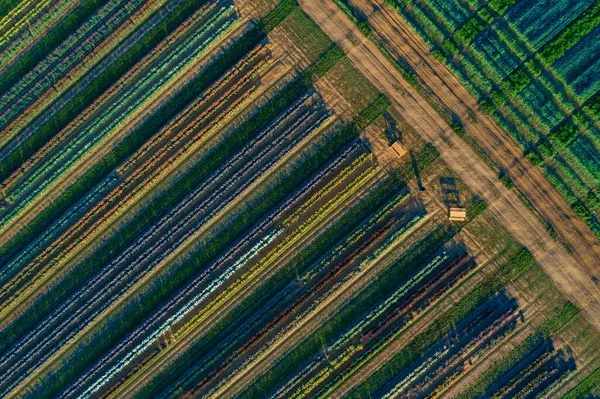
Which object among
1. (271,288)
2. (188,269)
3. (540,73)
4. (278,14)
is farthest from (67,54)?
(540,73)

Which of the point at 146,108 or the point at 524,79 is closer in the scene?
the point at 524,79

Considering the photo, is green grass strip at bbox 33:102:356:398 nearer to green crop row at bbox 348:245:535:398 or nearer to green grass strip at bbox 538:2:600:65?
green crop row at bbox 348:245:535:398

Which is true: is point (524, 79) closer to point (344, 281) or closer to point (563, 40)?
point (563, 40)

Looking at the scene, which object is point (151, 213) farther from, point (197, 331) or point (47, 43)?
point (47, 43)

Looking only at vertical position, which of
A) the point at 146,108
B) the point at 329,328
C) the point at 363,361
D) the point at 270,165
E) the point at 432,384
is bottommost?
the point at 432,384

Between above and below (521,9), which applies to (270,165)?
above

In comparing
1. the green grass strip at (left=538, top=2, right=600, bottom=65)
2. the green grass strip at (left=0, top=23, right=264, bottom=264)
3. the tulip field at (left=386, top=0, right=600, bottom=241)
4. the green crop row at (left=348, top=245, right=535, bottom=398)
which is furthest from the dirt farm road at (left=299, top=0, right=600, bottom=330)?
the green grass strip at (left=0, top=23, right=264, bottom=264)

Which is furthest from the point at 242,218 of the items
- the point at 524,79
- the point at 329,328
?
the point at 524,79
